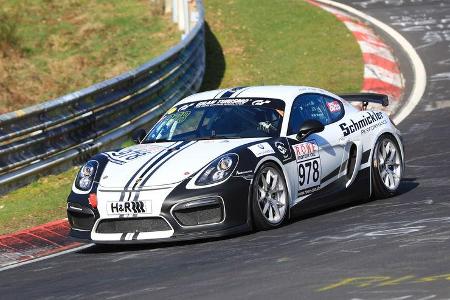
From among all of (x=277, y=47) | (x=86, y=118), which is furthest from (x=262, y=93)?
(x=277, y=47)

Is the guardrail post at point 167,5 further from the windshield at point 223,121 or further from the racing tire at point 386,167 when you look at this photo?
the windshield at point 223,121

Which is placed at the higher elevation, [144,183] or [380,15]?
[380,15]

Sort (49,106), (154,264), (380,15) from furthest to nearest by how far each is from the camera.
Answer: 1. (380,15)
2. (49,106)
3. (154,264)

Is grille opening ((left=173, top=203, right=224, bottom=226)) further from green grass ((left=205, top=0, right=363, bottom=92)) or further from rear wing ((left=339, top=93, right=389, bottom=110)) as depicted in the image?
green grass ((left=205, top=0, right=363, bottom=92))

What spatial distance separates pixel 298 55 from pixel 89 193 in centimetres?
1142

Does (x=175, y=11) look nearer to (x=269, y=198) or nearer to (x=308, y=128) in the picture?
(x=308, y=128)

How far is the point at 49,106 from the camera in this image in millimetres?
13633

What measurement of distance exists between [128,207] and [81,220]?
56 cm

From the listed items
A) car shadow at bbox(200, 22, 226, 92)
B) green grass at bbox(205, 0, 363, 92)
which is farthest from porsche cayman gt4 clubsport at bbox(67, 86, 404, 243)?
car shadow at bbox(200, 22, 226, 92)

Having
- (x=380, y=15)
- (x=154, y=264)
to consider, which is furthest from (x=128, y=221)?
(x=380, y=15)

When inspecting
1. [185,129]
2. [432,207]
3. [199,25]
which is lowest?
[432,207]

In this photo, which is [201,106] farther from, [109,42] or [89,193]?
[109,42]

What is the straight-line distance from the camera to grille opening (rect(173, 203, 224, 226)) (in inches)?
375

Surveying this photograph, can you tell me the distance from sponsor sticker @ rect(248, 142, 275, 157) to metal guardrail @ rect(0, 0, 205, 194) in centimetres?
390
